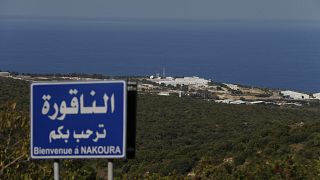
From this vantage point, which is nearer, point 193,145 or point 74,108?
point 74,108

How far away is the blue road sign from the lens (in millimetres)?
3926

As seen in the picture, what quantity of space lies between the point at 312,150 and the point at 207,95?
38.5 metres

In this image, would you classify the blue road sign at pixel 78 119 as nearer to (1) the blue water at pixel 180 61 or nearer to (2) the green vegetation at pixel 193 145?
(2) the green vegetation at pixel 193 145

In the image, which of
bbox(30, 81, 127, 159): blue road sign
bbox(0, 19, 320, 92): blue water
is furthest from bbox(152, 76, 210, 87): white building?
bbox(30, 81, 127, 159): blue road sign

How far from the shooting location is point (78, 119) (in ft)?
13.2

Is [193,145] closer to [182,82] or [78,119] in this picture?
[78,119]

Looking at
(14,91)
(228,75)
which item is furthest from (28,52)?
(14,91)

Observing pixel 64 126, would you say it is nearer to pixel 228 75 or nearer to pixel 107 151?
pixel 107 151

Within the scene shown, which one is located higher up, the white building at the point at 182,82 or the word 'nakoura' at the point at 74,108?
the word 'nakoura' at the point at 74,108

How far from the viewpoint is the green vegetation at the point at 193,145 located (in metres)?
6.12

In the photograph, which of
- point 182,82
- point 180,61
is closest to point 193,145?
point 182,82

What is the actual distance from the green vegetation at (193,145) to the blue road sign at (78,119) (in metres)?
1.04

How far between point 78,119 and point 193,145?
16.9 m

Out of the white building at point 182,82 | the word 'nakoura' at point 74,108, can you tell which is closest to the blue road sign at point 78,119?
the word 'nakoura' at point 74,108
